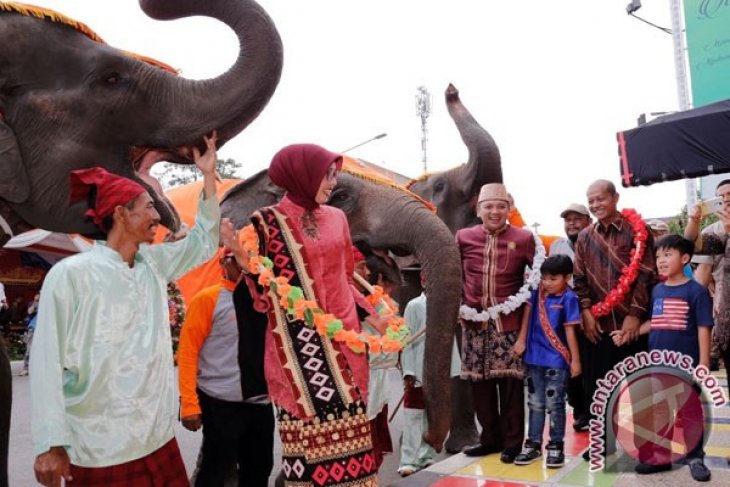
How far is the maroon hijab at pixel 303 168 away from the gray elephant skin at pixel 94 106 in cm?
53

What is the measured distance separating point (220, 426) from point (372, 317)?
111 cm

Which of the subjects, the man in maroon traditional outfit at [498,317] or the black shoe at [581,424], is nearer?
the man in maroon traditional outfit at [498,317]

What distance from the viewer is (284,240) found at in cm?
283

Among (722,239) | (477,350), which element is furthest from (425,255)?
(722,239)

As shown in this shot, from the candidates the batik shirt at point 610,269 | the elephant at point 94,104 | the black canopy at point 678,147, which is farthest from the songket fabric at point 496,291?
the elephant at point 94,104

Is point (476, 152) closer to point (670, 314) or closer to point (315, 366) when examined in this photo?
point (670, 314)

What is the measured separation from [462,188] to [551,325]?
186cm

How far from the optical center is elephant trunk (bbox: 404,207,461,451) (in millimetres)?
3406

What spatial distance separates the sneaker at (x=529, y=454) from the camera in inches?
182

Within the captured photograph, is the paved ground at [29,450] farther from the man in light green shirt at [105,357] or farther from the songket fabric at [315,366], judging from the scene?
the man in light green shirt at [105,357]

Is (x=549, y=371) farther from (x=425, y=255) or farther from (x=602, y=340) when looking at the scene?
(x=425, y=255)

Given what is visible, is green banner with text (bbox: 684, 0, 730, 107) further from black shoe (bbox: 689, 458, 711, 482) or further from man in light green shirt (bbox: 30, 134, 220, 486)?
man in light green shirt (bbox: 30, 134, 220, 486)

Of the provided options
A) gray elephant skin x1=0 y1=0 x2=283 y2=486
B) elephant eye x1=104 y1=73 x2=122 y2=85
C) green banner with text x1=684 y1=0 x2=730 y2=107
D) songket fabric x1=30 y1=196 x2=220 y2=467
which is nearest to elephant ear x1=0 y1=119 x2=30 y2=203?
gray elephant skin x1=0 y1=0 x2=283 y2=486
